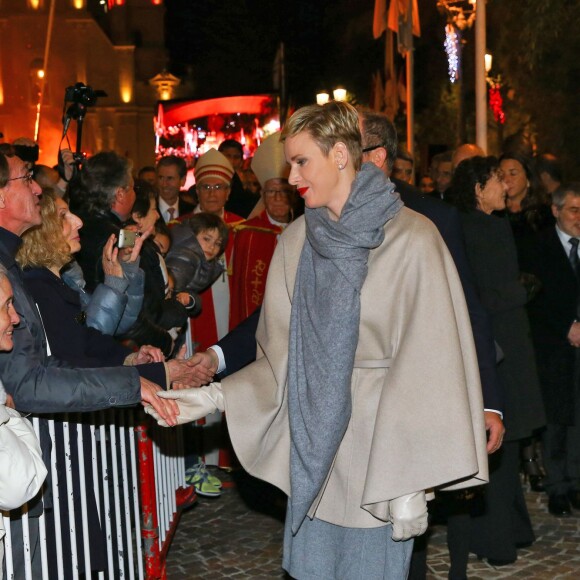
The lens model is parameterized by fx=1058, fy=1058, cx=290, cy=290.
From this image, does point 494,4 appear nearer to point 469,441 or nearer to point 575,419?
point 575,419

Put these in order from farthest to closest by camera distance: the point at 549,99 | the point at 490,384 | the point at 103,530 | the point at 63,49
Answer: the point at 63,49, the point at 549,99, the point at 103,530, the point at 490,384

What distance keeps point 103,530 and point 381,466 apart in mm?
1693

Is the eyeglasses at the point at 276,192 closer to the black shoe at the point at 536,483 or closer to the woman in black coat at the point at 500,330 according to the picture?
the woman in black coat at the point at 500,330

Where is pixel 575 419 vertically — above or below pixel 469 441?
below

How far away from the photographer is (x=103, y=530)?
492cm

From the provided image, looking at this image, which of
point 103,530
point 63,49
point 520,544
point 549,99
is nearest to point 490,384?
point 103,530

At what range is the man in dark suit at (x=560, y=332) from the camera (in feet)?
25.2

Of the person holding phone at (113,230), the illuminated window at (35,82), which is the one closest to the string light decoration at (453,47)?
the person holding phone at (113,230)

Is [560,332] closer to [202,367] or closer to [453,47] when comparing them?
[202,367]

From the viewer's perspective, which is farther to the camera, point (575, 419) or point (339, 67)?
point (339, 67)

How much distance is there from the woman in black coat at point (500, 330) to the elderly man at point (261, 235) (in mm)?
2648

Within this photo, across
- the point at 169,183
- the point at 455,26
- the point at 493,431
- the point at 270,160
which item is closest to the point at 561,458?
the point at 270,160

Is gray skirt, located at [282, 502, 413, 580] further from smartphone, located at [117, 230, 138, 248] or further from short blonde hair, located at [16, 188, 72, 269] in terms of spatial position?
smartphone, located at [117, 230, 138, 248]

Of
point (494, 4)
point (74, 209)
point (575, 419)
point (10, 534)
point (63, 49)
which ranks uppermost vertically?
point (63, 49)
